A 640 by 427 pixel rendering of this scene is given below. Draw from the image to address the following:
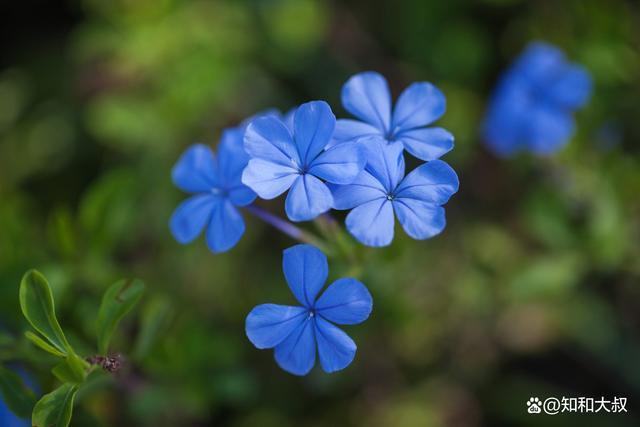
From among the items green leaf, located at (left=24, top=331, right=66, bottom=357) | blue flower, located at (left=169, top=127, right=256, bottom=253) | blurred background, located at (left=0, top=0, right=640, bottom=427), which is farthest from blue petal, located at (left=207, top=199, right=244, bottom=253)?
blurred background, located at (left=0, top=0, right=640, bottom=427)

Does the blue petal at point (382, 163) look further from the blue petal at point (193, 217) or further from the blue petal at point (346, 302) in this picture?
the blue petal at point (193, 217)

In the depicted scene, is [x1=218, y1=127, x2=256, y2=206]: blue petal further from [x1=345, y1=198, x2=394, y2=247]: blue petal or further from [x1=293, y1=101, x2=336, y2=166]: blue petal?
[x1=345, y1=198, x2=394, y2=247]: blue petal

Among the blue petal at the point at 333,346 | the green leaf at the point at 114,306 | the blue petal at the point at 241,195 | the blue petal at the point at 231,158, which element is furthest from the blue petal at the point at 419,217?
the green leaf at the point at 114,306

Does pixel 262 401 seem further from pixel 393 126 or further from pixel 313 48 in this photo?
pixel 313 48

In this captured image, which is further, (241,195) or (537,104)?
(537,104)

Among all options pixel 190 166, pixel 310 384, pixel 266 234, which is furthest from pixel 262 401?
pixel 190 166

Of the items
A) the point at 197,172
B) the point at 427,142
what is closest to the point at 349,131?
the point at 427,142

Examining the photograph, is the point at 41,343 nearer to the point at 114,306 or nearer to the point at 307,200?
the point at 114,306
